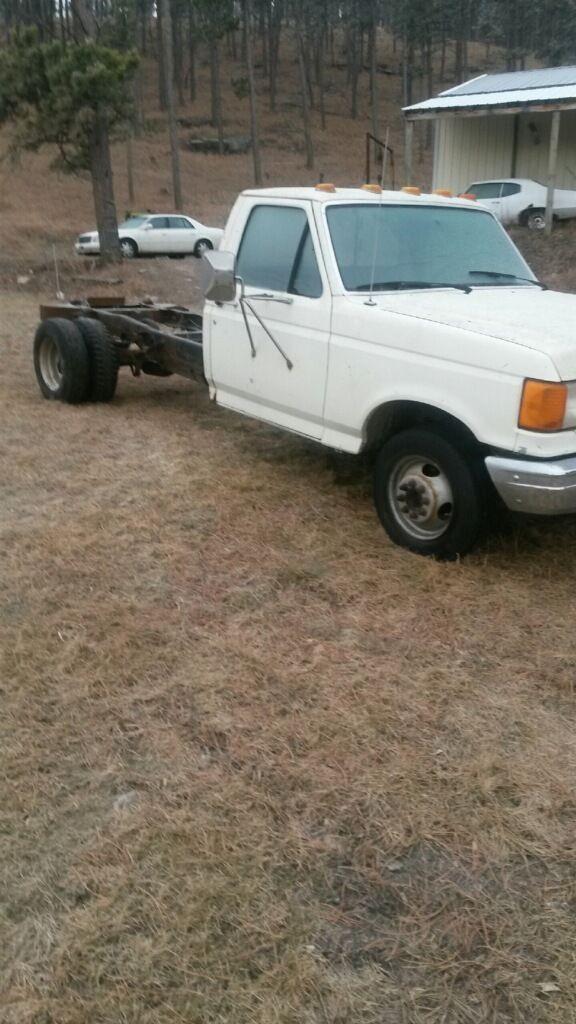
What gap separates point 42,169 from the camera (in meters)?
40.4

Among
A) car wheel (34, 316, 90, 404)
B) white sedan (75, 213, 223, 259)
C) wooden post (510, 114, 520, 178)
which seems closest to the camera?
car wheel (34, 316, 90, 404)

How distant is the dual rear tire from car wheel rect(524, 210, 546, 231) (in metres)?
16.3

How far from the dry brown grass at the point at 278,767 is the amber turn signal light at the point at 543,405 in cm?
84

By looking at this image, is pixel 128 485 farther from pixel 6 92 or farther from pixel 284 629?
pixel 6 92

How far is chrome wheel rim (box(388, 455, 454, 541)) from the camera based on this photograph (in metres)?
4.55

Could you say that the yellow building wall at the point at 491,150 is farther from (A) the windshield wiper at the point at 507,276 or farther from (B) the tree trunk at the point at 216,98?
(B) the tree trunk at the point at 216,98

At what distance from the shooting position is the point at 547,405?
13.0 ft

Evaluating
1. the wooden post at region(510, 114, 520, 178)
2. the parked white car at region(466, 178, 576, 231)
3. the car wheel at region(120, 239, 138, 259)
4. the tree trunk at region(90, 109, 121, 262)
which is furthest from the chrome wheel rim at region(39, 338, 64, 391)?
the wooden post at region(510, 114, 520, 178)

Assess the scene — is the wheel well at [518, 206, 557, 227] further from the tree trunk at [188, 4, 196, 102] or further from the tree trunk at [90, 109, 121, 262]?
the tree trunk at [188, 4, 196, 102]

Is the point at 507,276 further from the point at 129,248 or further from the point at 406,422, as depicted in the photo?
the point at 129,248

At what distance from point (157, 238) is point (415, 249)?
2272cm

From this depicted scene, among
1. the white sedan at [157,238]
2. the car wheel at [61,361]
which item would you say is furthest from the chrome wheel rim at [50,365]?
the white sedan at [157,238]

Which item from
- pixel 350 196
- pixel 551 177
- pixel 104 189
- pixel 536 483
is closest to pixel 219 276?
pixel 350 196

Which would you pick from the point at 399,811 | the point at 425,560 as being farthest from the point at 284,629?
the point at 399,811
